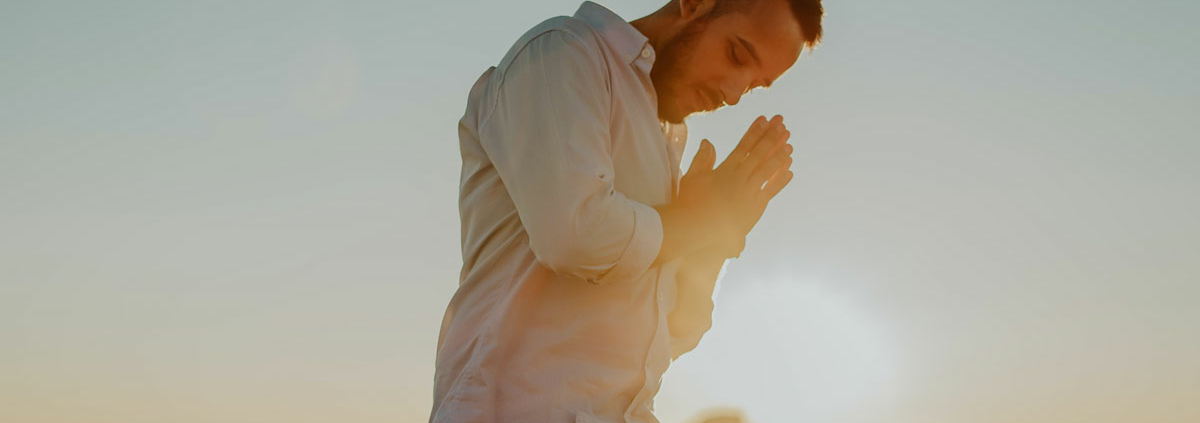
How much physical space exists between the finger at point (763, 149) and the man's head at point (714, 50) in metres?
0.35

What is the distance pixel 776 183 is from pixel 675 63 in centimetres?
53

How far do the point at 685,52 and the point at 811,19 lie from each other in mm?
550

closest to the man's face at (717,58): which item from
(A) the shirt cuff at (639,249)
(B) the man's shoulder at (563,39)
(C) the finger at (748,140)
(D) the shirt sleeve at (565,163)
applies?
(C) the finger at (748,140)

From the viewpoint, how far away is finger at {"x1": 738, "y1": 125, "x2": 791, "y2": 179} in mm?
2768

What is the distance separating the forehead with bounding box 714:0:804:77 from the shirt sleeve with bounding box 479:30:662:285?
0.79 metres

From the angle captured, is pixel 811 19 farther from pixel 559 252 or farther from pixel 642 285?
pixel 559 252

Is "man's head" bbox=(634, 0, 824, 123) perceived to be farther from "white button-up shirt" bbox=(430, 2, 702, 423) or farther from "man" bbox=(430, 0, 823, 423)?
"white button-up shirt" bbox=(430, 2, 702, 423)

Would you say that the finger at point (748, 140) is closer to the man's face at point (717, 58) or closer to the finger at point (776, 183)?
the finger at point (776, 183)

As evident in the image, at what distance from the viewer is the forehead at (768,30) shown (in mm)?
3182

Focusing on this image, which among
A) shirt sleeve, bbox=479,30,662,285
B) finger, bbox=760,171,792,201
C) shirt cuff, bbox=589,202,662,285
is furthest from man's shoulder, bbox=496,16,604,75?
finger, bbox=760,171,792,201

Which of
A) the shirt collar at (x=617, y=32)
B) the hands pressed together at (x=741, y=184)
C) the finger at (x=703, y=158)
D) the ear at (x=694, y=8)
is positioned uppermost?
the ear at (x=694, y=8)

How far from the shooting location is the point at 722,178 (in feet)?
8.99

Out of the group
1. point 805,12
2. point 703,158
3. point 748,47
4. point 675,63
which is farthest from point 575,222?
point 805,12

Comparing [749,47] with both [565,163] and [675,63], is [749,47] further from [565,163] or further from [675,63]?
[565,163]
